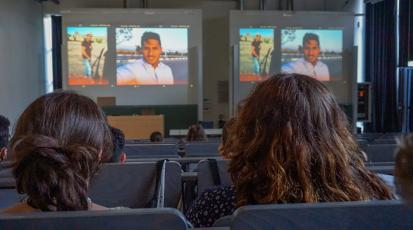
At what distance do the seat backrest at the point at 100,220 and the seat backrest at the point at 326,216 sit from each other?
0.13 metres

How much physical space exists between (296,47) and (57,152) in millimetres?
8989

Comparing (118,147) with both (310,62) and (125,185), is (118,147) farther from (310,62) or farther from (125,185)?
(310,62)

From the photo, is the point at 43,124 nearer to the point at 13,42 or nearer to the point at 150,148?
the point at 150,148

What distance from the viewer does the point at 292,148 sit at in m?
1.17

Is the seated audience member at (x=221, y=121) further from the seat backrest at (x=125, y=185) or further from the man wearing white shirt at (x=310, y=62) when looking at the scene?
the seat backrest at (x=125, y=185)

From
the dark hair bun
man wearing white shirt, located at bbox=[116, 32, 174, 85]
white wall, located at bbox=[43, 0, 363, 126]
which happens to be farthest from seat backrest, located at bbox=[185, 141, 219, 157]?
white wall, located at bbox=[43, 0, 363, 126]

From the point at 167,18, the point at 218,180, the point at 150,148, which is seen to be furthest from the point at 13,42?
the point at 218,180

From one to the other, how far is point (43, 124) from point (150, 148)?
2126mm

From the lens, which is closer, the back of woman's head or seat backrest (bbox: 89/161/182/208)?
the back of woman's head

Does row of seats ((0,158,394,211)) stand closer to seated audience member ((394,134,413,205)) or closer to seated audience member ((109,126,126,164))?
seated audience member ((109,126,126,164))

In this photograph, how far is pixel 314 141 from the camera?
1.20m

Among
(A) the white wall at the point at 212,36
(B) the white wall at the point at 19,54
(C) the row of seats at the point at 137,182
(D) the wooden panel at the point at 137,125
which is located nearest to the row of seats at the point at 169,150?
(C) the row of seats at the point at 137,182

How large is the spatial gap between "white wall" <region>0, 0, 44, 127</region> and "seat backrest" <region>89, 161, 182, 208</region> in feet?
20.4

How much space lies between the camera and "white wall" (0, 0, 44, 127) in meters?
7.66
